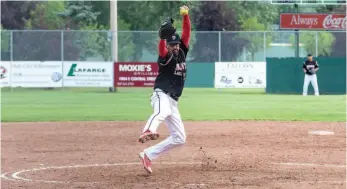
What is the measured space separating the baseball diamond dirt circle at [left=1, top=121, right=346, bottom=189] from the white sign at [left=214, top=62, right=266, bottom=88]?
1689 centimetres

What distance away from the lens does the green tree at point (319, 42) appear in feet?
169

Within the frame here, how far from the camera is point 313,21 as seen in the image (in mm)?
39750

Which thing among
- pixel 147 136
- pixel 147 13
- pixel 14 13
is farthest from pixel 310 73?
pixel 14 13

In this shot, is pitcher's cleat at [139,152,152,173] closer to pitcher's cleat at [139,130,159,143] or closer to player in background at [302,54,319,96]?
pitcher's cleat at [139,130,159,143]

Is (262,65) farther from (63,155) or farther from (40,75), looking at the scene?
(63,155)

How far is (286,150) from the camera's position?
528 inches

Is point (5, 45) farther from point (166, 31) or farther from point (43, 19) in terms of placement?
point (166, 31)

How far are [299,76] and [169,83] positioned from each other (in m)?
25.1

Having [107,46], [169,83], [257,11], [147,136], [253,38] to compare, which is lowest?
[147,136]

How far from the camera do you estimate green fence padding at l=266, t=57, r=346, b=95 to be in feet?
114

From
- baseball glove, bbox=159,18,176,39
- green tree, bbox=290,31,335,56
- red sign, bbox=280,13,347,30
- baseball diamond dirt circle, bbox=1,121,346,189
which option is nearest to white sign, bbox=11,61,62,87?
red sign, bbox=280,13,347,30

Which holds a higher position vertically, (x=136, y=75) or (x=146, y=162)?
(x=136, y=75)

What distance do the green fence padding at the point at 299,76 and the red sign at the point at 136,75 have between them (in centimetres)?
554

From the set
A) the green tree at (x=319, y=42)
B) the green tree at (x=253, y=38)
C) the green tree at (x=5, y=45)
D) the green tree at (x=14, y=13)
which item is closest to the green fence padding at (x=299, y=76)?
the green tree at (x=253, y=38)
